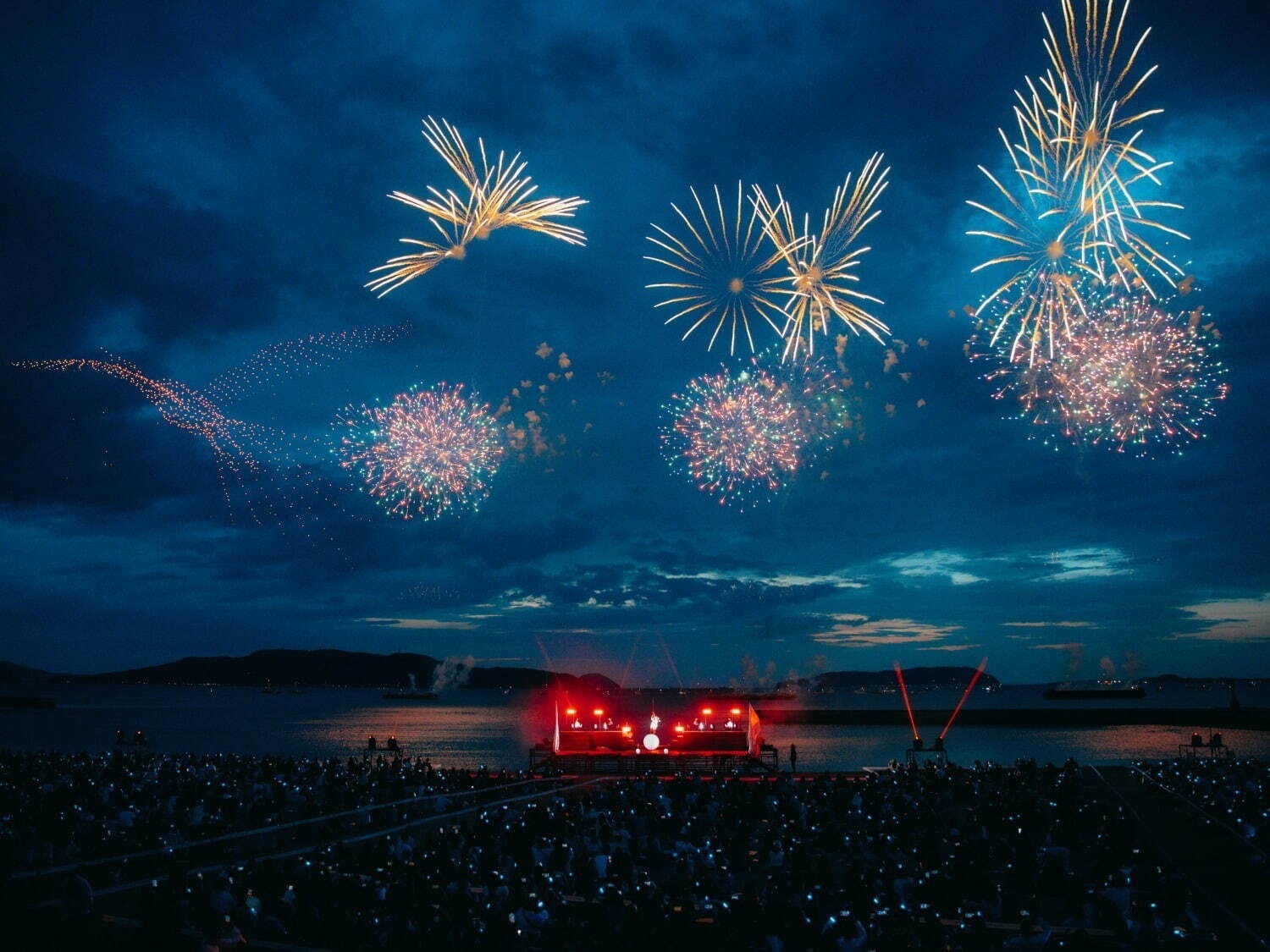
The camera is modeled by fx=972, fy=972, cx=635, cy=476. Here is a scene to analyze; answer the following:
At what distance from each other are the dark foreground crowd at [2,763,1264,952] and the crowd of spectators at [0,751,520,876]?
2.90 meters

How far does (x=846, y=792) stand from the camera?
22.1 m

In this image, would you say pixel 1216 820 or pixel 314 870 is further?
pixel 1216 820

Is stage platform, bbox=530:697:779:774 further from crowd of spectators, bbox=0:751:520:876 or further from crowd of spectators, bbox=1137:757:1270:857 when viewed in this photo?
crowd of spectators, bbox=1137:757:1270:857

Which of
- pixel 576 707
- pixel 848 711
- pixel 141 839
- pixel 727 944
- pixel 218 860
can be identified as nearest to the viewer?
pixel 727 944

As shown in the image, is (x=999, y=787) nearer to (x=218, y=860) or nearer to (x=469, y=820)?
(x=469, y=820)

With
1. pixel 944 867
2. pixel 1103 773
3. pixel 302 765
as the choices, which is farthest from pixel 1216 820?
pixel 302 765

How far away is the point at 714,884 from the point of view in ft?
44.2

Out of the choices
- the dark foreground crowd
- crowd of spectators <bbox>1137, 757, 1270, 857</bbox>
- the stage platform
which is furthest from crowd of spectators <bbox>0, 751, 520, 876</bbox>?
crowd of spectators <bbox>1137, 757, 1270, 857</bbox>

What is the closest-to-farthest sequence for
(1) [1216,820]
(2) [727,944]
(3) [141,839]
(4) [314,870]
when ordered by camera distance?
(2) [727,944] → (4) [314,870] → (3) [141,839] → (1) [1216,820]

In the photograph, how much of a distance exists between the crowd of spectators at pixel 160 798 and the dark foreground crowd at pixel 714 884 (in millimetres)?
2901

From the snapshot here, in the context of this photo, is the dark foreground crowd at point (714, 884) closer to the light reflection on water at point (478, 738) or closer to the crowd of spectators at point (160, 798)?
the crowd of spectators at point (160, 798)

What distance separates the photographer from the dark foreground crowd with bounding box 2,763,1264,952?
10.7 meters

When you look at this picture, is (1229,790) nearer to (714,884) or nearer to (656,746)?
(714,884)

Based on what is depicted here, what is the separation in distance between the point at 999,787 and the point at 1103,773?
9.13 m
